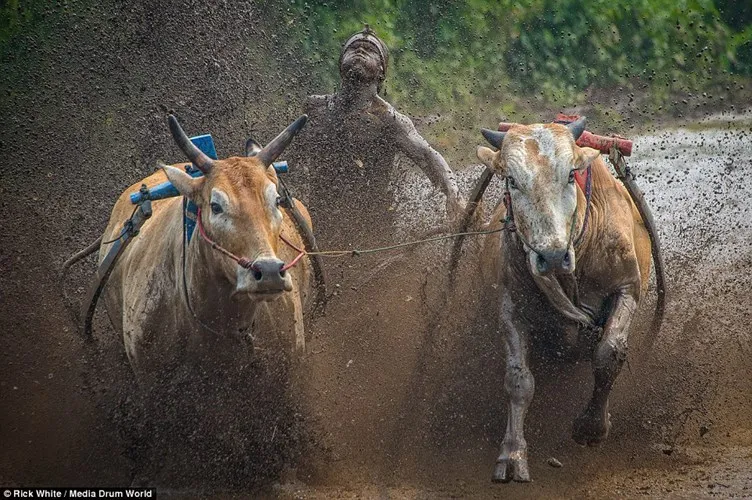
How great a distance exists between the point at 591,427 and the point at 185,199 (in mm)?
2318

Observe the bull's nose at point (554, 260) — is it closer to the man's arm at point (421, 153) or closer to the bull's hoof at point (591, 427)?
the bull's hoof at point (591, 427)

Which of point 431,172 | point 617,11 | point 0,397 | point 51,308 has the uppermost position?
point 617,11

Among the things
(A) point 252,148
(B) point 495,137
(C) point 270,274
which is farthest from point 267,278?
(B) point 495,137

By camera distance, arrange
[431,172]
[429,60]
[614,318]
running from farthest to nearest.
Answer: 1. [429,60]
2. [431,172]
3. [614,318]

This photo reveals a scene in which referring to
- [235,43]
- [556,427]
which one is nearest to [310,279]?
[556,427]

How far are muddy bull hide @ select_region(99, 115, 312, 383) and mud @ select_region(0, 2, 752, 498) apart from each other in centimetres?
41

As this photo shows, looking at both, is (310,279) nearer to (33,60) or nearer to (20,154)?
(20,154)

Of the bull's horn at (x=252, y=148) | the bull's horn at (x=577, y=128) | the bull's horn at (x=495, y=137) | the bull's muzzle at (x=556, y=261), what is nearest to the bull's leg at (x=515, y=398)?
the bull's muzzle at (x=556, y=261)

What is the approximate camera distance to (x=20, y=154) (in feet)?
30.5

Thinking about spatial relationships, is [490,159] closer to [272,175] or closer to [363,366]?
[272,175]

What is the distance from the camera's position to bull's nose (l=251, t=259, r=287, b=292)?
4.98 metres

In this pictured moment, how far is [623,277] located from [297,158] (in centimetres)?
279

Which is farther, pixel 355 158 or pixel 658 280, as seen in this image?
pixel 355 158

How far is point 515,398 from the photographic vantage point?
5980 millimetres
